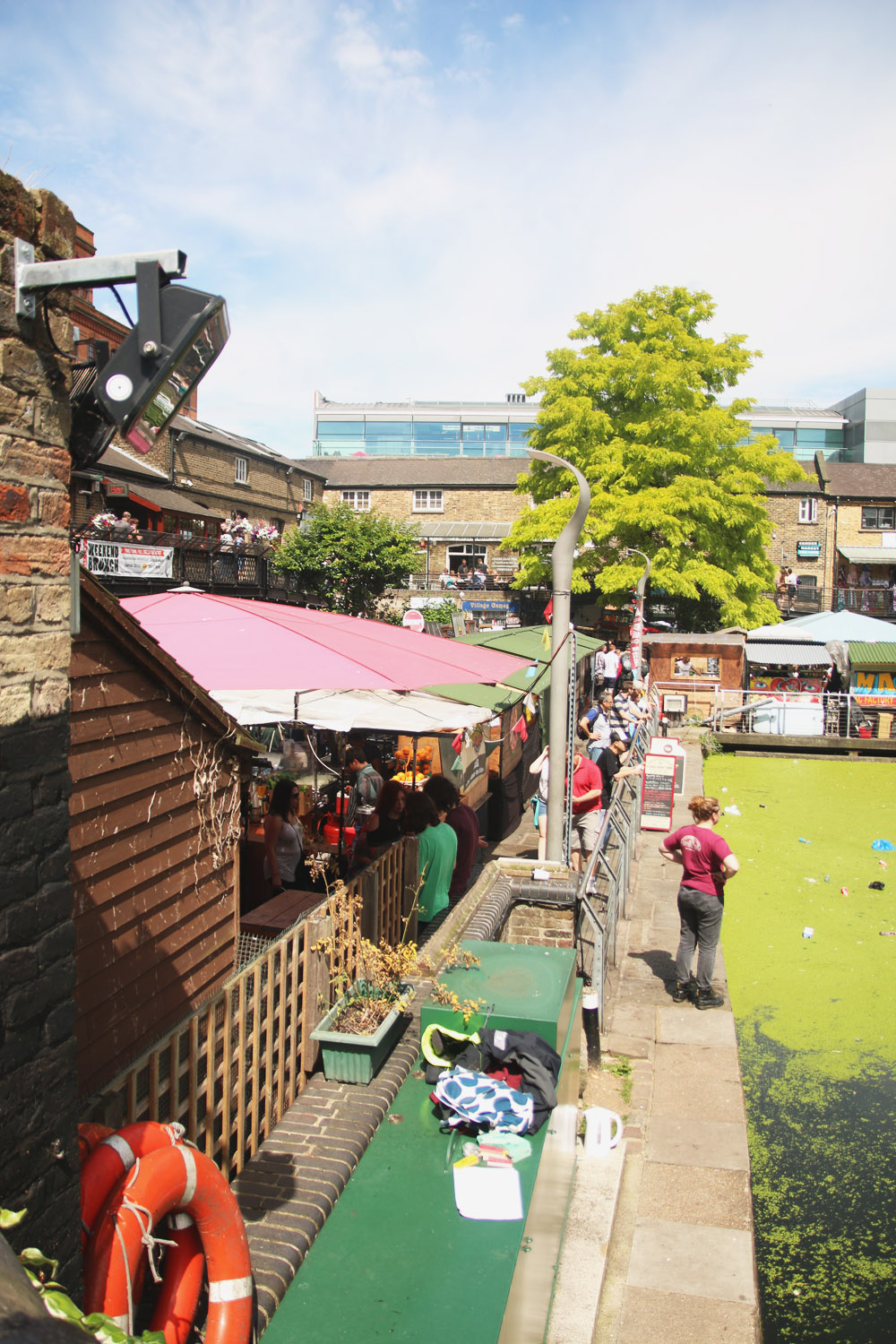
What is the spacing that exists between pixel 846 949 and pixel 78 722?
802 cm

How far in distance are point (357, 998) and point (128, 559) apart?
53.9 ft

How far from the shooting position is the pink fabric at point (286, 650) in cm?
605

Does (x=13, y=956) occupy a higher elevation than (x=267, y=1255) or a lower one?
higher

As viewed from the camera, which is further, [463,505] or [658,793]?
[463,505]

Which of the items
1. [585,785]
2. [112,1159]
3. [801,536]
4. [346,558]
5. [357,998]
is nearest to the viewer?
[112,1159]

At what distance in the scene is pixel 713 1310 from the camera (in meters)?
4.25

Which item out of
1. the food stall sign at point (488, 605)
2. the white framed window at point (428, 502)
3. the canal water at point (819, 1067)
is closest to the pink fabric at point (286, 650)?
the canal water at point (819, 1067)

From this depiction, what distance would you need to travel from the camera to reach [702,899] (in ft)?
24.6

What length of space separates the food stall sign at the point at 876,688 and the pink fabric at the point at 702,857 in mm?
15901

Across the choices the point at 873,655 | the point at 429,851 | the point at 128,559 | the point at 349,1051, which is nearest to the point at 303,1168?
the point at 349,1051

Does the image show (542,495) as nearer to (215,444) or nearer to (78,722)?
(215,444)

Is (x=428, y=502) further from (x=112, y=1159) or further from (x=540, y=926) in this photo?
(x=112, y=1159)

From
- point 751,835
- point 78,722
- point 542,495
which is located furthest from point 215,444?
point 78,722

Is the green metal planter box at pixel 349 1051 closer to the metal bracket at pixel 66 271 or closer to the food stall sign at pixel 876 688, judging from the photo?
the metal bracket at pixel 66 271
